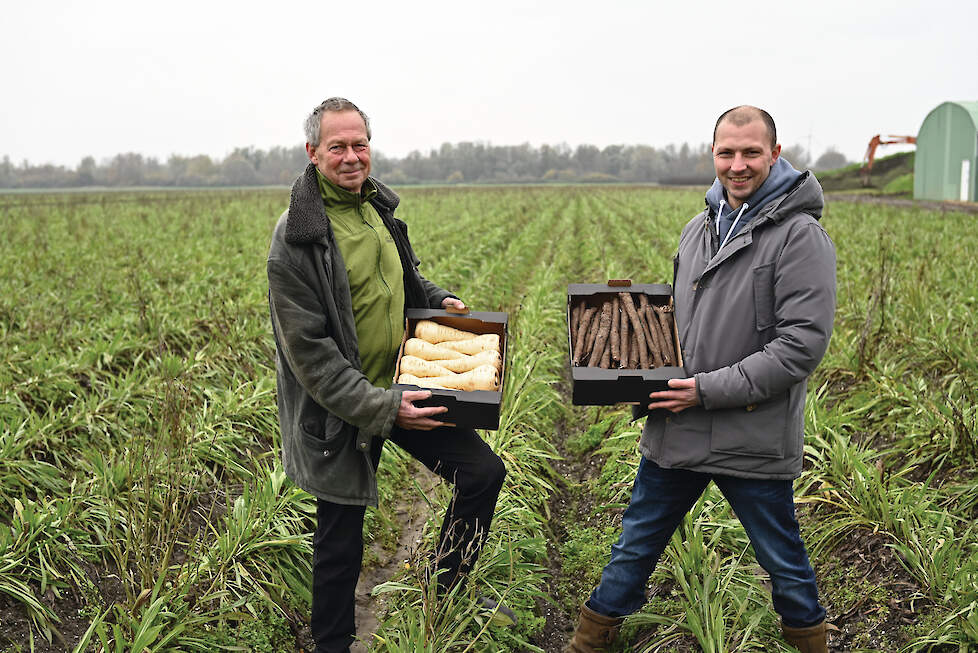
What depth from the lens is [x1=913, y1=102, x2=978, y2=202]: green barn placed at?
27.9m

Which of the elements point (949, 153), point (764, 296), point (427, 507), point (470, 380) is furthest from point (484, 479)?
point (949, 153)

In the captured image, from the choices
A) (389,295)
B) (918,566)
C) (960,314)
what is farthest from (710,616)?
(960,314)

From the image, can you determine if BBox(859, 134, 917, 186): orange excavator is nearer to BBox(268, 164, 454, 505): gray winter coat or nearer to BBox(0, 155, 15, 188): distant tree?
BBox(268, 164, 454, 505): gray winter coat

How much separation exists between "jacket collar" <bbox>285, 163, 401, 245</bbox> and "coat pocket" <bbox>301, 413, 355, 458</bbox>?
686 millimetres

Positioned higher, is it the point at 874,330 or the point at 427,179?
the point at 427,179

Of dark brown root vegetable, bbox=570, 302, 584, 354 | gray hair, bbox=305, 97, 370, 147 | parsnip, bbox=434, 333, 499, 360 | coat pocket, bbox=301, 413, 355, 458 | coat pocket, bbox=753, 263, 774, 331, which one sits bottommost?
coat pocket, bbox=301, 413, 355, 458

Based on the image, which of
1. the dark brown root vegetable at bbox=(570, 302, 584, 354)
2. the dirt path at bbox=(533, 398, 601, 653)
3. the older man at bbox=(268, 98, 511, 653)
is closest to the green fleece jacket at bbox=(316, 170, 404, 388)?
the older man at bbox=(268, 98, 511, 653)

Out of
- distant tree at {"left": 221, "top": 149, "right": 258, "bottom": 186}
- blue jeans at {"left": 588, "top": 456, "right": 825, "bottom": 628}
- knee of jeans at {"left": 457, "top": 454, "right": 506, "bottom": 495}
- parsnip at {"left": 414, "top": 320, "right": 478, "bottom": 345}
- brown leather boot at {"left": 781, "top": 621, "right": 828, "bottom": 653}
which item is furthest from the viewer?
distant tree at {"left": 221, "top": 149, "right": 258, "bottom": 186}

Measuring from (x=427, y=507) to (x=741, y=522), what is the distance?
8.11ft

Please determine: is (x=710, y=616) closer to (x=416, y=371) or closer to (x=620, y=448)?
(x=416, y=371)

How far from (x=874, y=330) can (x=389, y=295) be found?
18.6 ft

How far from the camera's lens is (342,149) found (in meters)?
2.56

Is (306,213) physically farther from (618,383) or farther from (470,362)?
(618,383)

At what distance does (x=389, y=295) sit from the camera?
2770mm
